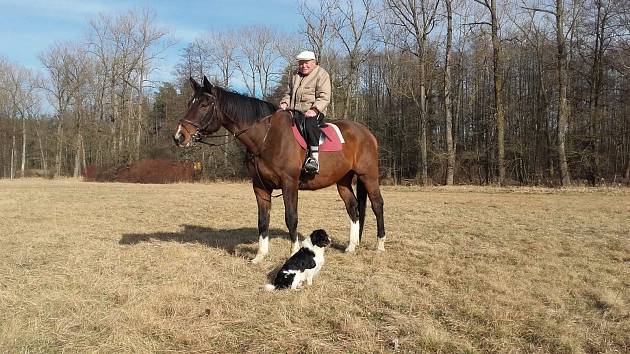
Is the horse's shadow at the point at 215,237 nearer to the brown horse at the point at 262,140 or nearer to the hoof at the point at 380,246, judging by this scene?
the brown horse at the point at 262,140

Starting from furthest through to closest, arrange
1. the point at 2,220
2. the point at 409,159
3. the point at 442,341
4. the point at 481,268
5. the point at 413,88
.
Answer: the point at 409,159
the point at 413,88
the point at 2,220
the point at 481,268
the point at 442,341

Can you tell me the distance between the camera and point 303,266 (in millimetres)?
5555

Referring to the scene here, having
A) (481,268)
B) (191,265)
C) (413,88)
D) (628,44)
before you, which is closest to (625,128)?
(628,44)

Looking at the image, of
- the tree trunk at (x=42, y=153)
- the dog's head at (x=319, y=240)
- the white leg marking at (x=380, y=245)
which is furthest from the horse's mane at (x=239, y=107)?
the tree trunk at (x=42, y=153)

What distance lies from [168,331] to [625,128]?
3809 centimetres

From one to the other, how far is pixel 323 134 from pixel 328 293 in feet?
9.19

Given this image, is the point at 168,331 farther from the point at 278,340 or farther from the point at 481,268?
the point at 481,268

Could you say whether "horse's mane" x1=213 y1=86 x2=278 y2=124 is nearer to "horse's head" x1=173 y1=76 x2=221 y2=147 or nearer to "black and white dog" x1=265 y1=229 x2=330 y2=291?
"horse's head" x1=173 y1=76 x2=221 y2=147

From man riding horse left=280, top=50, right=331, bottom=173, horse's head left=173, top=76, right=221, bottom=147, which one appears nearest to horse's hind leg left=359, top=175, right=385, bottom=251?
man riding horse left=280, top=50, right=331, bottom=173

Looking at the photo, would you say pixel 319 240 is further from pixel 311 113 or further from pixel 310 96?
pixel 310 96

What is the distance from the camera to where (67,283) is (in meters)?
5.65

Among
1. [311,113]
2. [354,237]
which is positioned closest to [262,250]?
[354,237]

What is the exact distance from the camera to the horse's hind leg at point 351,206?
7.96 m

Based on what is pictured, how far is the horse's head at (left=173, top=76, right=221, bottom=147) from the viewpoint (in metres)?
6.46
